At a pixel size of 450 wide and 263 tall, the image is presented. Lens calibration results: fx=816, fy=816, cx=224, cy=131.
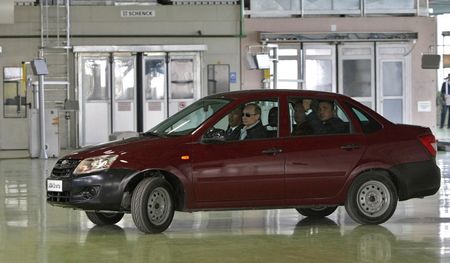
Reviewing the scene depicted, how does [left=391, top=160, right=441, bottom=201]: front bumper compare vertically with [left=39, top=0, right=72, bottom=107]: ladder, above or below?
below

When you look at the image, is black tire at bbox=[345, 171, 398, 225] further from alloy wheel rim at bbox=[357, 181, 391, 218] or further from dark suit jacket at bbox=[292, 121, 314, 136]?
dark suit jacket at bbox=[292, 121, 314, 136]

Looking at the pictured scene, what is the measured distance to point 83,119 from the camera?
26.0m

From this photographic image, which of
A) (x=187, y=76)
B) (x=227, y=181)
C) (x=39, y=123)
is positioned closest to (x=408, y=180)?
(x=227, y=181)

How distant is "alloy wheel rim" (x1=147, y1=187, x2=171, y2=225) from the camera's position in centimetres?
860

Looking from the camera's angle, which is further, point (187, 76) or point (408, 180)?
point (187, 76)

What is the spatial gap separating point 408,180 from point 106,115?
58.1 ft

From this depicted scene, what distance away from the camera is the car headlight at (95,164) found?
8516mm

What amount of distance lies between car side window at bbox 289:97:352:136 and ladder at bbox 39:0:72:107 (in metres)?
17.3

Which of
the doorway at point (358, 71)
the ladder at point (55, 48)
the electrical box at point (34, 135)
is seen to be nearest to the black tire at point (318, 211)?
the electrical box at point (34, 135)

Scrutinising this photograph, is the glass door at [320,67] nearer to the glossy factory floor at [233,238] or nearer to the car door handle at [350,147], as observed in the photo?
the glossy factory floor at [233,238]

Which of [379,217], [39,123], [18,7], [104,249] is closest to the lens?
A: [104,249]

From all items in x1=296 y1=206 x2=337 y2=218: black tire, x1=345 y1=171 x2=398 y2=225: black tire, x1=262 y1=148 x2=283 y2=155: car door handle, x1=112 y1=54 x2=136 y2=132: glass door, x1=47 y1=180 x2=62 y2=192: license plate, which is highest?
x1=112 y1=54 x2=136 y2=132: glass door

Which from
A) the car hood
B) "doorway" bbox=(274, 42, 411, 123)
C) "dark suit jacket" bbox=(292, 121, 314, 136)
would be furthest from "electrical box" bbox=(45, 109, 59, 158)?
"dark suit jacket" bbox=(292, 121, 314, 136)

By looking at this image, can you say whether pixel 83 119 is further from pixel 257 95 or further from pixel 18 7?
pixel 257 95
